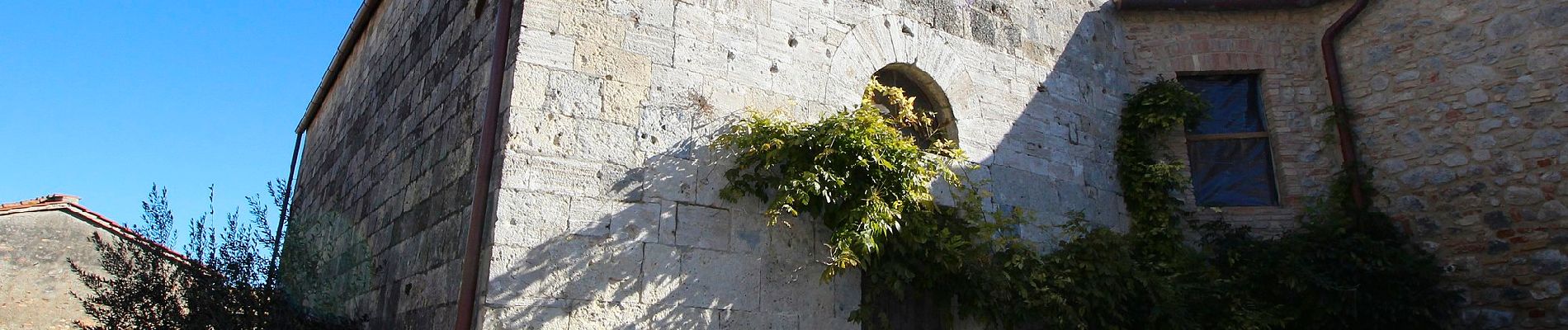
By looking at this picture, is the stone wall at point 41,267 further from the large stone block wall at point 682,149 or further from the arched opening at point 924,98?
the arched opening at point 924,98

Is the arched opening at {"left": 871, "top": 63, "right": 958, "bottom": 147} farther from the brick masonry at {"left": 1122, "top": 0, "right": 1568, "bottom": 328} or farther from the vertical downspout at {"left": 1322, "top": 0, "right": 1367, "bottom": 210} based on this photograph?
the vertical downspout at {"left": 1322, "top": 0, "right": 1367, "bottom": 210}

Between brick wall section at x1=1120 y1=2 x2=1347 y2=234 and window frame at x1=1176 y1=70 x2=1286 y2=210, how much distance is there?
0.02 meters

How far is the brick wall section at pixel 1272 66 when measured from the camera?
686 cm

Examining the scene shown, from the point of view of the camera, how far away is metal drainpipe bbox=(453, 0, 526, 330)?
4.42 meters

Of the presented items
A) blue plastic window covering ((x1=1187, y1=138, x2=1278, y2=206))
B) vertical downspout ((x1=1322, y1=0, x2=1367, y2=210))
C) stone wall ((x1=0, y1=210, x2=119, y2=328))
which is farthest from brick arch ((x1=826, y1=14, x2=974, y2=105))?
stone wall ((x1=0, y1=210, x2=119, y2=328))

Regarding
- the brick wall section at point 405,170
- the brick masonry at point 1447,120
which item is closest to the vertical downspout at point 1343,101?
the brick masonry at point 1447,120

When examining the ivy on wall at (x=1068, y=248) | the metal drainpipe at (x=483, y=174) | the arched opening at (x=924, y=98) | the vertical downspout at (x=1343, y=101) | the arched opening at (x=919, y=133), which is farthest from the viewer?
Answer: the vertical downspout at (x=1343, y=101)

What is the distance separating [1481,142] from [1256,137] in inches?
52.3

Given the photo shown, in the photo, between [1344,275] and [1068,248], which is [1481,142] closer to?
[1344,275]

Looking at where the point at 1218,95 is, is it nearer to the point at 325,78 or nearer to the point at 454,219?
the point at 454,219

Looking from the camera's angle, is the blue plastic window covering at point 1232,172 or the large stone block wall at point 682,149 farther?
the blue plastic window covering at point 1232,172

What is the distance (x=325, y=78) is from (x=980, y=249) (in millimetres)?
7564

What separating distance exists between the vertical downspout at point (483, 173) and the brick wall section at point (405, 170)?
0.17 m

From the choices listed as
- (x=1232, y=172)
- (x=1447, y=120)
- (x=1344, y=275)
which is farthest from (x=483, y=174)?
(x=1447, y=120)
